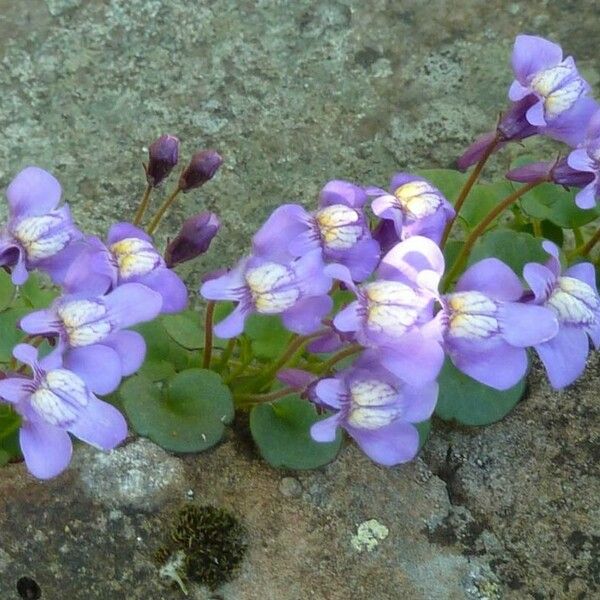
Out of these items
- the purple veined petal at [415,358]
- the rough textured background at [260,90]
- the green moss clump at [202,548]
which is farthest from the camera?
the rough textured background at [260,90]

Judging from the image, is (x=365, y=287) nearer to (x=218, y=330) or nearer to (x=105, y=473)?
(x=218, y=330)

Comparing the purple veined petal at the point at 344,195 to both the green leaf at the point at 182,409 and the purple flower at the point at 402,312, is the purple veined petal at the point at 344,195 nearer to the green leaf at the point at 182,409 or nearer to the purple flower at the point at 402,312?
the purple flower at the point at 402,312

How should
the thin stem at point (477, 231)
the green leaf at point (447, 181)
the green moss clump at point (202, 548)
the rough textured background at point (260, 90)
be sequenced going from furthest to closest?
the rough textured background at point (260, 90)
the green leaf at point (447, 181)
the thin stem at point (477, 231)
the green moss clump at point (202, 548)

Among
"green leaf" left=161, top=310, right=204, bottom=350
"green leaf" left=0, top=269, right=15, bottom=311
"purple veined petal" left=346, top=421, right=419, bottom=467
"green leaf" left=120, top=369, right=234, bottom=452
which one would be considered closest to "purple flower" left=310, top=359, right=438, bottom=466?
"purple veined petal" left=346, top=421, right=419, bottom=467

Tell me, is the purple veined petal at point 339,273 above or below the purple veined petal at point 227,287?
above

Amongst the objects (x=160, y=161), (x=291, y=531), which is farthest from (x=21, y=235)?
→ (x=291, y=531)

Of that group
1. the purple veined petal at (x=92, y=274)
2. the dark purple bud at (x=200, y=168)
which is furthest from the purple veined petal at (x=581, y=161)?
the purple veined petal at (x=92, y=274)

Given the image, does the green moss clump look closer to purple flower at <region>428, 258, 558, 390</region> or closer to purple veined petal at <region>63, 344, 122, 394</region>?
purple veined petal at <region>63, 344, 122, 394</region>
